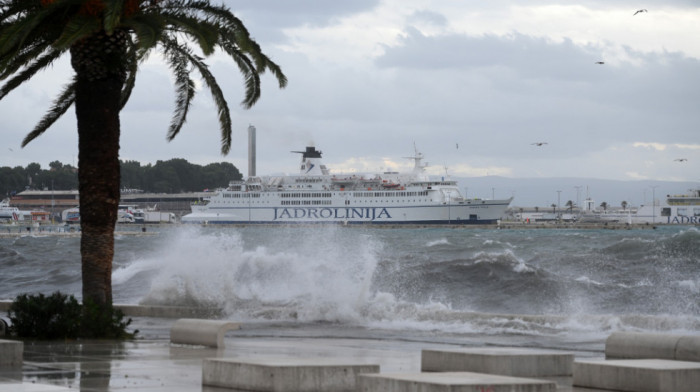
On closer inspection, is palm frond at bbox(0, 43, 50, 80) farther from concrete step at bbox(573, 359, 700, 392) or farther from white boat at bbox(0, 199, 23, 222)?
white boat at bbox(0, 199, 23, 222)

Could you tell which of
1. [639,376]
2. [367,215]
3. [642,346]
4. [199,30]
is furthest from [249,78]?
[367,215]

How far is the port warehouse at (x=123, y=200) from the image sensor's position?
141 meters

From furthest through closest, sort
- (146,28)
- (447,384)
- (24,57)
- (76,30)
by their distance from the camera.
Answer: (24,57) → (146,28) → (76,30) → (447,384)

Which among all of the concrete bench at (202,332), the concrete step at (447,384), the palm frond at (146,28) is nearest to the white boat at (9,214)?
the palm frond at (146,28)

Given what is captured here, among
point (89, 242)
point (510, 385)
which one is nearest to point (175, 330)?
point (89, 242)

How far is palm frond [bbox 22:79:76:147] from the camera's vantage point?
478 inches

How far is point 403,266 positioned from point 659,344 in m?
19.7

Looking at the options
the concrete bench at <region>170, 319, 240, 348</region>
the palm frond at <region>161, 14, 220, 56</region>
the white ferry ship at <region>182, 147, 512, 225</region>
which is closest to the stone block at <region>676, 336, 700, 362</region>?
the concrete bench at <region>170, 319, 240, 348</region>

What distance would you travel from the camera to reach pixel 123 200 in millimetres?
141125

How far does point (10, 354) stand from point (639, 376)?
4.46 metres

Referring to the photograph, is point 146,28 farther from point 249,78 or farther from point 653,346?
point 653,346

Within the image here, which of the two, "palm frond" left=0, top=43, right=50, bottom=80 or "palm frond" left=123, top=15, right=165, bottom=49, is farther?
"palm frond" left=0, top=43, right=50, bottom=80

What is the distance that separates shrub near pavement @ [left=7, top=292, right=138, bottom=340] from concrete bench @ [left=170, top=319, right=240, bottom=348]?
1.02 metres

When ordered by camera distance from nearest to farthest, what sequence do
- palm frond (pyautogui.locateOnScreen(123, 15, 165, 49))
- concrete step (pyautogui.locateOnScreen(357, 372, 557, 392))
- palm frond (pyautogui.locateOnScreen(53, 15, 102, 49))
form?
concrete step (pyautogui.locateOnScreen(357, 372, 557, 392))
palm frond (pyautogui.locateOnScreen(53, 15, 102, 49))
palm frond (pyautogui.locateOnScreen(123, 15, 165, 49))
